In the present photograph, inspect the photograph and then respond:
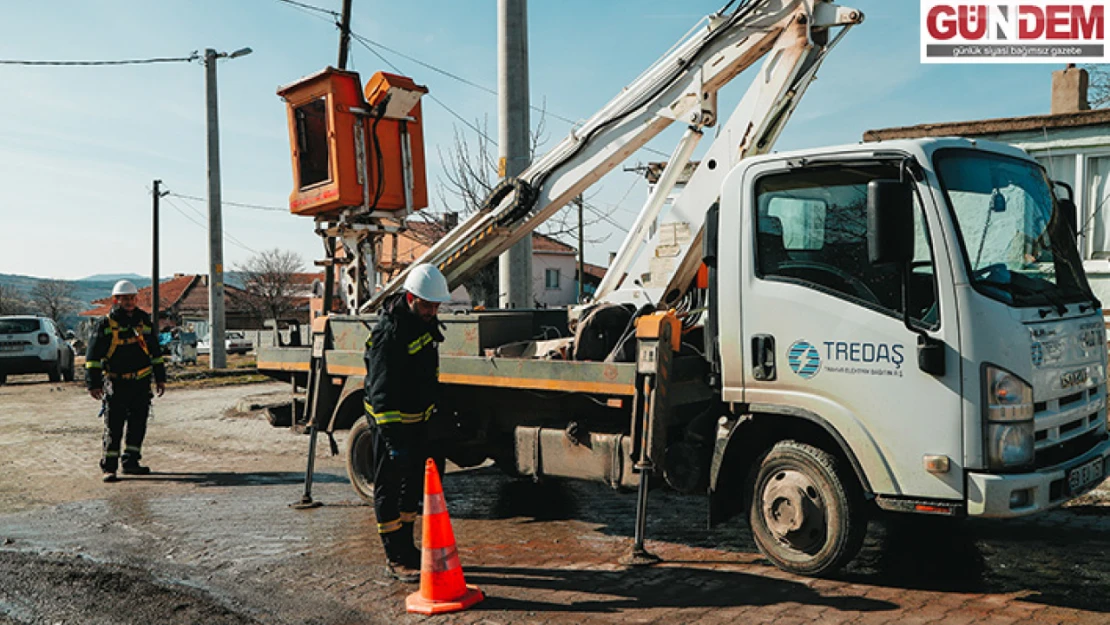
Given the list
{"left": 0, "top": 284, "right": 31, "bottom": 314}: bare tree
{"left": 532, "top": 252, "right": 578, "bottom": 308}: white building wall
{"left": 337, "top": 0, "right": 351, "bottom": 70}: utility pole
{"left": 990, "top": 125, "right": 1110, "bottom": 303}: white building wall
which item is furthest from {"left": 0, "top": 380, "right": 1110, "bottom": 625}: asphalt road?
{"left": 0, "top": 284, "right": 31, "bottom": 314}: bare tree

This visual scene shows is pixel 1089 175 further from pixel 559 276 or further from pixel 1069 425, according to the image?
pixel 559 276

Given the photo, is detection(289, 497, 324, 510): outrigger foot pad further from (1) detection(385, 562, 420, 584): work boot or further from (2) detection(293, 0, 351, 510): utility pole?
(1) detection(385, 562, 420, 584): work boot

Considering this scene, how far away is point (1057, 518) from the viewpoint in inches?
263

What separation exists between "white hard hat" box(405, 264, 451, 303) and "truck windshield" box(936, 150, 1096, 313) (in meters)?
2.90

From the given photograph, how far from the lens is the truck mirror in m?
4.51

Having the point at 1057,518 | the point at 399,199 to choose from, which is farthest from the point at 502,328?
the point at 1057,518

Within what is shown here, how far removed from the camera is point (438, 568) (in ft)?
16.2

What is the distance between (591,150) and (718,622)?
4185mm

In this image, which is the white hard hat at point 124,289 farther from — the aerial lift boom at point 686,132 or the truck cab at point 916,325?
the truck cab at point 916,325

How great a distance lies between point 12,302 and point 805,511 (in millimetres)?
101349

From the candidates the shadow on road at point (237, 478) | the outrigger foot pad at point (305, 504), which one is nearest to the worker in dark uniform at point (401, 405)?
the outrigger foot pad at point (305, 504)

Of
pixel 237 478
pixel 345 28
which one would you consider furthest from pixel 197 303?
pixel 237 478

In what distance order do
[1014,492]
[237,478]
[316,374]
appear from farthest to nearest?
[237,478] < [316,374] < [1014,492]

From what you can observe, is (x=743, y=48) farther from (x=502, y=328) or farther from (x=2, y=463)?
(x=2, y=463)
